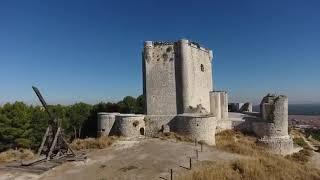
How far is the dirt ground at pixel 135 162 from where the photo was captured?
17391 mm

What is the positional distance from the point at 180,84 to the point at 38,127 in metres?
15.5

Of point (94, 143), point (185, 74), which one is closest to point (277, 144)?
point (185, 74)

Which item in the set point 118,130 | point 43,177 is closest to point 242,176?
point 43,177

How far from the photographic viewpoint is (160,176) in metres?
16.8

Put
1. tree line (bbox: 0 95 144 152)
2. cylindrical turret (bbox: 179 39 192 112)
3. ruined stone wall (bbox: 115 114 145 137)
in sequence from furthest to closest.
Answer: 1. tree line (bbox: 0 95 144 152)
2. cylindrical turret (bbox: 179 39 192 112)
3. ruined stone wall (bbox: 115 114 145 137)

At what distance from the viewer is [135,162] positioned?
1983cm

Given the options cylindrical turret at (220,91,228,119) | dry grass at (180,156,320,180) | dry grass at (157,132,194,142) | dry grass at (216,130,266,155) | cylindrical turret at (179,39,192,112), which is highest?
cylindrical turret at (179,39,192,112)

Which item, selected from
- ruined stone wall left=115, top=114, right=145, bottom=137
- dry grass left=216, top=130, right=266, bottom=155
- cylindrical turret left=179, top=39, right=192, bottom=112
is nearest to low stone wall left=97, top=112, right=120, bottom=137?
ruined stone wall left=115, top=114, right=145, bottom=137

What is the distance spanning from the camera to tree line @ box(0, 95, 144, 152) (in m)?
33.5

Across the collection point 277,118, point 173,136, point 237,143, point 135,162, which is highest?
point 277,118

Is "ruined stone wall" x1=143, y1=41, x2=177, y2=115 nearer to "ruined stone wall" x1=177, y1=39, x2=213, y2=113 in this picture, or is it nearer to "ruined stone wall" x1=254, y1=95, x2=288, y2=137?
"ruined stone wall" x1=177, y1=39, x2=213, y2=113

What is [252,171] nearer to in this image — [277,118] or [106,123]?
[277,118]

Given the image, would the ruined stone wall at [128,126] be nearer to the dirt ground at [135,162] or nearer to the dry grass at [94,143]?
the dry grass at [94,143]

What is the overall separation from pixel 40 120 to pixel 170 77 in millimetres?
14887
